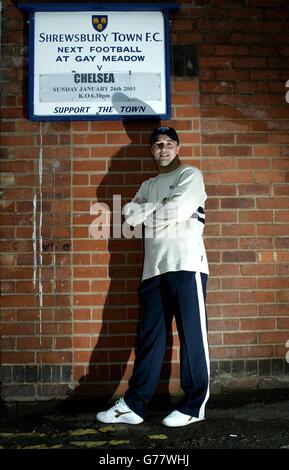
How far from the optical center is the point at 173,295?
10.5ft

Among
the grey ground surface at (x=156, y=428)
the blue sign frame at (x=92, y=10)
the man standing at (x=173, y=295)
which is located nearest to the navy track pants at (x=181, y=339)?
the man standing at (x=173, y=295)

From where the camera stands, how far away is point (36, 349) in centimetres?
370

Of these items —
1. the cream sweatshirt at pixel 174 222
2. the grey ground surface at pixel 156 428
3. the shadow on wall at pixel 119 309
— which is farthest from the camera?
the shadow on wall at pixel 119 309

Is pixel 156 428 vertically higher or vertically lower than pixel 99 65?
lower

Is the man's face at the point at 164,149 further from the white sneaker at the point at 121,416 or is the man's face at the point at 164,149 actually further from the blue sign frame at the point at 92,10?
the white sneaker at the point at 121,416

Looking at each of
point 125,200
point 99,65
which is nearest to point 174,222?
point 125,200

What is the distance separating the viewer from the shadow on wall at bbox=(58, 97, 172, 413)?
12.1ft

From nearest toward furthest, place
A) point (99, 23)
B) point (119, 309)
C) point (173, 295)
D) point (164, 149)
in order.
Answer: point (173, 295) < point (164, 149) < point (119, 309) < point (99, 23)

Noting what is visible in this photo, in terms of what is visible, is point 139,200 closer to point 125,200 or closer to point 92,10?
point 125,200

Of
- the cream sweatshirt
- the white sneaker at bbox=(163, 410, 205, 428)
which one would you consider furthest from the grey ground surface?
the cream sweatshirt

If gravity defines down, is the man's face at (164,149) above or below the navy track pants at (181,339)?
above

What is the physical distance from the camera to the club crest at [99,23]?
3.87m

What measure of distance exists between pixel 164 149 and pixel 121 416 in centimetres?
187

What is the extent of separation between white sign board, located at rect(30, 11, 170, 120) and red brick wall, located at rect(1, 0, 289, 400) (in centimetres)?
11
